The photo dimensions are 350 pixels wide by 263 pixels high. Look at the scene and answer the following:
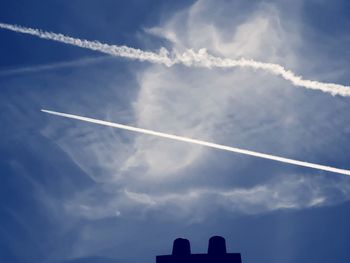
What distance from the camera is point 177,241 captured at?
1110 inches

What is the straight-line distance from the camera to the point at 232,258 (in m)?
27.2

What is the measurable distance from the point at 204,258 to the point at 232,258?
6.17 feet

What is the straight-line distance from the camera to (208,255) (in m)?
27.5

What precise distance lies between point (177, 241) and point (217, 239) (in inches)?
109

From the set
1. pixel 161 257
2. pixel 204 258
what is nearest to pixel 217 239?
pixel 204 258

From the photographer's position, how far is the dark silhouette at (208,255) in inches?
1074

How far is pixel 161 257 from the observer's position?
90.6 feet

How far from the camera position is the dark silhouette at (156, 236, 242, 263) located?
27.3 meters

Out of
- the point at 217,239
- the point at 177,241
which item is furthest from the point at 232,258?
the point at 177,241

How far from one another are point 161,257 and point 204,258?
9.59 ft

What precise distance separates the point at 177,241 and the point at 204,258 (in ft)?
7.15

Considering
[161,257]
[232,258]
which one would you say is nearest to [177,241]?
[161,257]

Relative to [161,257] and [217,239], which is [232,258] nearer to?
[217,239]

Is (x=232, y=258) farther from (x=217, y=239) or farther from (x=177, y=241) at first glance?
(x=177, y=241)
